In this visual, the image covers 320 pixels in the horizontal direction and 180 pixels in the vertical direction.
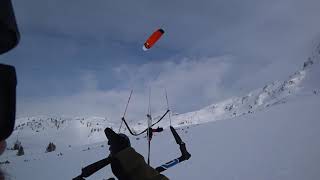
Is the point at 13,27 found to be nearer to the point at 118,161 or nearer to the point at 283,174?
the point at 118,161

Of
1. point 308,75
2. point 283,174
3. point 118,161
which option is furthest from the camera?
point 308,75

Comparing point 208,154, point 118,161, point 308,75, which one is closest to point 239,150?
point 208,154

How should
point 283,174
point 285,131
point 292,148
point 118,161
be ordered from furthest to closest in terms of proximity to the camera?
point 285,131 < point 292,148 < point 283,174 < point 118,161

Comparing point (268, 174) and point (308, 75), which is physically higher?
point (308, 75)

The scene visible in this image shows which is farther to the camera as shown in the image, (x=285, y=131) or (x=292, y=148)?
(x=285, y=131)

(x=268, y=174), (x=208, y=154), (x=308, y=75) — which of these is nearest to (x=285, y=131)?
(x=208, y=154)

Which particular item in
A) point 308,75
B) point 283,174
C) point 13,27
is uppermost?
point 308,75

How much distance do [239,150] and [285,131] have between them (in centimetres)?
292

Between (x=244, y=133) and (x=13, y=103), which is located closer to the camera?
(x=13, y=103)

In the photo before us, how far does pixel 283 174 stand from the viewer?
8.04 m

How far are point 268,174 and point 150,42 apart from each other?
5025 mm

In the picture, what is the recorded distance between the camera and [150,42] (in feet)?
21.0

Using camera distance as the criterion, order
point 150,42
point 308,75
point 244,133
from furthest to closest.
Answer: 1. point 308,75
2. point 244,133
3. point 150,42

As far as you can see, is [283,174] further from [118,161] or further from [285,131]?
[118,161]
